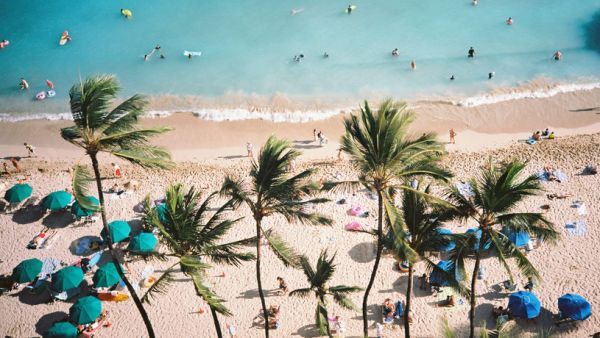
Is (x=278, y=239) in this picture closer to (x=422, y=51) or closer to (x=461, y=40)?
(x=422, y=51)

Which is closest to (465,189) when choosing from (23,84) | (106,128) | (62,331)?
(106,128)

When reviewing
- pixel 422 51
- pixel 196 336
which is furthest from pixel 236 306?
pixel 422 51

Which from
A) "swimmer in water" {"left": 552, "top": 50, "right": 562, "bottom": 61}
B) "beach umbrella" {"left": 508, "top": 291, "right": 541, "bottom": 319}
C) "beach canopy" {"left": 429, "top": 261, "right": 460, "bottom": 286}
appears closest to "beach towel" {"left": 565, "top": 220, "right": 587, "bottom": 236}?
"beach umbrella" {"left": 508, "top": 291, "right": 541, "bottom": 319}

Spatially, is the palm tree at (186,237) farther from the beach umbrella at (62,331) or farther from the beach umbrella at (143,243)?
the beach umbrella at (143,243)

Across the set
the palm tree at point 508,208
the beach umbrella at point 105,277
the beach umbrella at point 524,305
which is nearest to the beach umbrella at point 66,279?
the beach umbrella at point 105,277

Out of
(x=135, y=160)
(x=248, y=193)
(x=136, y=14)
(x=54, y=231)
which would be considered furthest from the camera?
(x=136, y=14)

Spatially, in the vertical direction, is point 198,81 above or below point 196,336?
above
